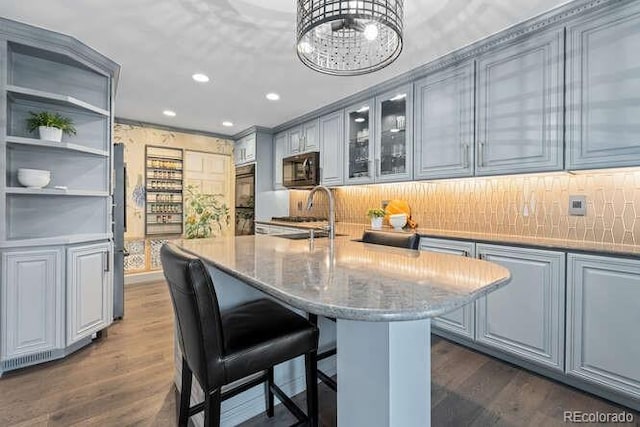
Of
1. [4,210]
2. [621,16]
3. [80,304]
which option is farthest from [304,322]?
[621,16]

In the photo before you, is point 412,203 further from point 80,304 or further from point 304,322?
point 80,304

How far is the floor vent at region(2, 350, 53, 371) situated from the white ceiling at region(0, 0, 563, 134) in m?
2.27

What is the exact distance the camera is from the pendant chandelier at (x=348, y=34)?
1.19m

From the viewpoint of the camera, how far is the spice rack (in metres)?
4.55

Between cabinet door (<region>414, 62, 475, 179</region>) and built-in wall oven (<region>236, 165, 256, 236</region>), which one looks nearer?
cabinet door (<region>414, 62, 475, 179</region>)

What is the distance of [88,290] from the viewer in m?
2.40

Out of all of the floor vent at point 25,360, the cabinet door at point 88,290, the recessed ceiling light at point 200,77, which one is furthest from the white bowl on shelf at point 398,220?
the floor vent at point 25,360

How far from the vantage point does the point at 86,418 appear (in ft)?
5.34

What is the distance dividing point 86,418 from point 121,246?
5.92ft

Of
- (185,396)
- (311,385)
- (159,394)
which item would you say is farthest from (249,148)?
(311,385)

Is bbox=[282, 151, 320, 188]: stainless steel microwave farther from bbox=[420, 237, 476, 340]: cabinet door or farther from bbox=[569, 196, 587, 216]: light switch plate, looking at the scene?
bbox=[569, 196, 587, 216]: light switch plate

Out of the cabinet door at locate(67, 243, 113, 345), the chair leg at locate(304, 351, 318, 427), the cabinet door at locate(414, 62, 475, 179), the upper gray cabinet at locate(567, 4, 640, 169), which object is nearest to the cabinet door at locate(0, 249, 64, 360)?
the cabinet door at locate(67, 243, 113, 345)

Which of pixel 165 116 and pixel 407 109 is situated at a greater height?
pixel 165 116

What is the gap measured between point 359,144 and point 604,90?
2.06m
